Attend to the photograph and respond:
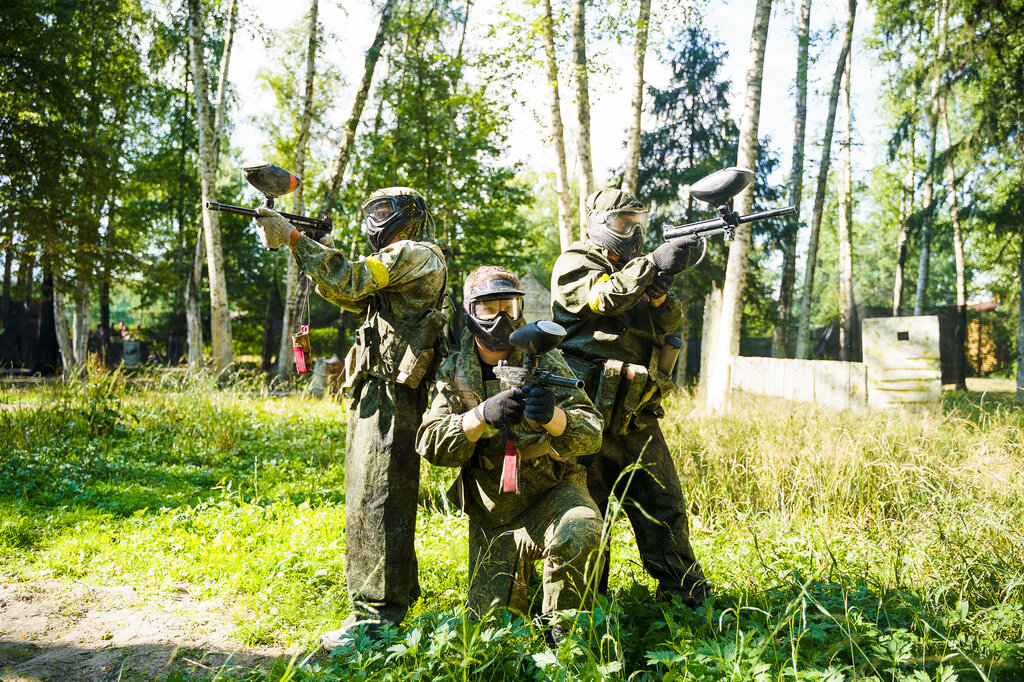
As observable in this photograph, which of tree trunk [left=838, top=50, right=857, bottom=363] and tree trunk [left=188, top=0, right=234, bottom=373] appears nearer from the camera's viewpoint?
tree trunk [left=188, top=0, right=234, bottom=373]

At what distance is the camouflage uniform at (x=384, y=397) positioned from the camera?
119 inches

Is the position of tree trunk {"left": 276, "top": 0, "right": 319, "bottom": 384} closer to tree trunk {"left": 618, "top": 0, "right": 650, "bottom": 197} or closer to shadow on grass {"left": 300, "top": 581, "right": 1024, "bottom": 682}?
tree trunk {"left": 618, "top": 0, "right": 650, "bottom": 197}

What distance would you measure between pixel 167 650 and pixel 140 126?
2210cm

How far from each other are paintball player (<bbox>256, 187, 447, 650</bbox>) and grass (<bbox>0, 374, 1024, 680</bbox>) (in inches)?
12.2

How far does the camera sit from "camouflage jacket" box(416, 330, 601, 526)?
271cm

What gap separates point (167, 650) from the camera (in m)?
3.12

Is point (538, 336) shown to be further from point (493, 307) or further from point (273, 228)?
point (273, 228)

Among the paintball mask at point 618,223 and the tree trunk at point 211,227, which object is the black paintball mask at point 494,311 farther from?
the tree trunk at point 211,227

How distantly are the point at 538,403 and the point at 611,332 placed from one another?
46.0 inches

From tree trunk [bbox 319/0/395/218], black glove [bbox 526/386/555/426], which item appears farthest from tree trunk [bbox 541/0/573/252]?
black glove [bbox 526/386/555/426]

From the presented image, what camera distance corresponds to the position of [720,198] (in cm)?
336

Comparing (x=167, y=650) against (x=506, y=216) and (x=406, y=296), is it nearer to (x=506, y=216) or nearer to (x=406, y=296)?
(x=406, y=296)

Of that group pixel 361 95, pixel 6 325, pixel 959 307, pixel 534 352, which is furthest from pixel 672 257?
pixel 6 325

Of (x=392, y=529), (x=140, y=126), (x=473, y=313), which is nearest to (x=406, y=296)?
(x=473, y=313)
